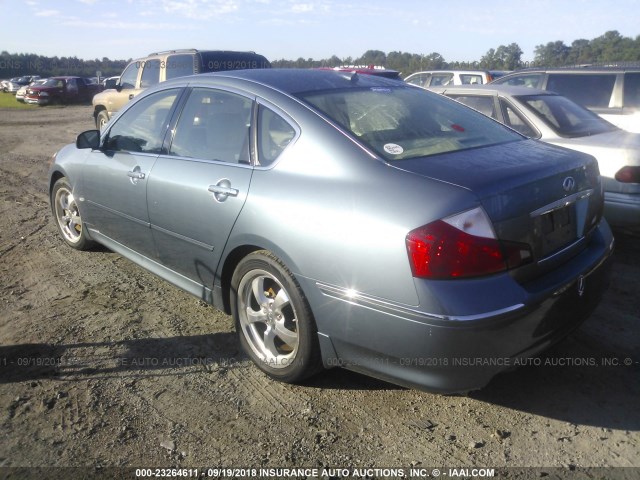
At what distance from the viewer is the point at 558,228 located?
9.05 ft

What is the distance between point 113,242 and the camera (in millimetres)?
4508

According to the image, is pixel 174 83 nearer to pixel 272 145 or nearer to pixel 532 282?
pixel 272 145

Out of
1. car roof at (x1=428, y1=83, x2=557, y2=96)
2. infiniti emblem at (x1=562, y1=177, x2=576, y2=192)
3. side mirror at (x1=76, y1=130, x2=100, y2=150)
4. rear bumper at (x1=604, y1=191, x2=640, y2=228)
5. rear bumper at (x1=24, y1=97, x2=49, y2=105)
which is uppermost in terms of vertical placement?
car roof at (x1=428, y1=83, x2=557, y2=96)

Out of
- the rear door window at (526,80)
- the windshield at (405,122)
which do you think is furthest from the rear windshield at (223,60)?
the windshield at (405,122)

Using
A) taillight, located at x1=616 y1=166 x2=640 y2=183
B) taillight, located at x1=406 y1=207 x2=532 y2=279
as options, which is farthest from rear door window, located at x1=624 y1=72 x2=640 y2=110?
taillight, located at x1=406 y1=207 x2=532 y2=279

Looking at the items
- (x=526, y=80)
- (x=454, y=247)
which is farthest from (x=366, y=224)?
(x=526, y=80)

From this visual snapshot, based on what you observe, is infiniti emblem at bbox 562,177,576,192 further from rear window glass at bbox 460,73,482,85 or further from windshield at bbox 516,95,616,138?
rear window glass at bbox 460,73,482,85

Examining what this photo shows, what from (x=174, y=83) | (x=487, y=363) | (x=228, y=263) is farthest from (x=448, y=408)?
(x=174, y=83)

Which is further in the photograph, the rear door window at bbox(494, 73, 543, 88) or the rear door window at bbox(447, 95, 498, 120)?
the rear door window at bbox(494, 73, 543, 88)

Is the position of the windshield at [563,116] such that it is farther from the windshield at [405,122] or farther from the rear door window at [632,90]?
the windshield at [405,122]

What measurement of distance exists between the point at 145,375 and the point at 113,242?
160 centimetres

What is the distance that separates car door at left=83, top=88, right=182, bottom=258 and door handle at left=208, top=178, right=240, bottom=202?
31.8 inches

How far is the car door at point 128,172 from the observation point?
3943 millimetres

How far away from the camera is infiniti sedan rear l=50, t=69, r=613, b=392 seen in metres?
2.40
